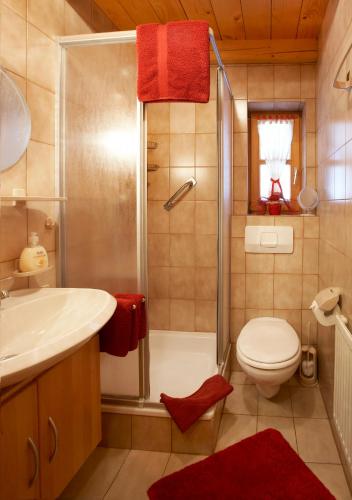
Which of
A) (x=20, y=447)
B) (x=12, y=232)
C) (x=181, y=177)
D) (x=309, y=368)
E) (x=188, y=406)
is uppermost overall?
(x=181, y=177)

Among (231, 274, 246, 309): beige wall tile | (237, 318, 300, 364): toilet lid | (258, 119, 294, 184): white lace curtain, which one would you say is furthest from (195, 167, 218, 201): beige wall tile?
(237, 318, 300, 364): toilet lid

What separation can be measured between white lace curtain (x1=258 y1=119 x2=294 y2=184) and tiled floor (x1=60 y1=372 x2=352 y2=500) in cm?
161

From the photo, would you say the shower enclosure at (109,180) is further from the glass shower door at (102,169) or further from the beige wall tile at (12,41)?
the beige wall tile at (12,41)

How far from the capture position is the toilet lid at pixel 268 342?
2.23 meters

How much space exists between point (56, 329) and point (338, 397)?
1.28 metres

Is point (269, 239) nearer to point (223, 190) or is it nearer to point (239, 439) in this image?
point (223, 190)

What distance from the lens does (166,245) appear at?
121 inches

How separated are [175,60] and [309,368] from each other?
6.92ft

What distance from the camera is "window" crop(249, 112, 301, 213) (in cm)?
304

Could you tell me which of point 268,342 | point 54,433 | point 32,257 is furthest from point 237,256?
point 54,433

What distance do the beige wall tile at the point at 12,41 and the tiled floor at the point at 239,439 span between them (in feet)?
5.90

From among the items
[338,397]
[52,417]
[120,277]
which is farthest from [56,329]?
[338,397]

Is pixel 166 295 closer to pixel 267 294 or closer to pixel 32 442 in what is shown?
pixel 267 294

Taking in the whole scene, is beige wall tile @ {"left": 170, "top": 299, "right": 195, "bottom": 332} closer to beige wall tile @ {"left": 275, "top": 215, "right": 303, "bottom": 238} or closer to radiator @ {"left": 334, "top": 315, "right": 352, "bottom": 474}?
beige wall tile @ {"left": 275, "top": 215, "right": 303, "bottom": 238}
